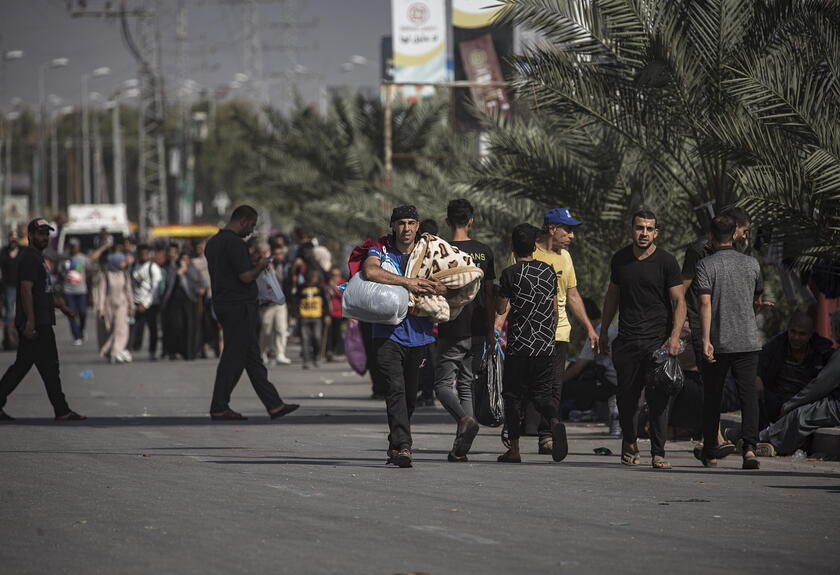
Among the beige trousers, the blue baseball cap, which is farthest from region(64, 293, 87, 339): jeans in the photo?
the blue baseball cap

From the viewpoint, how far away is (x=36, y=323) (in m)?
14.3

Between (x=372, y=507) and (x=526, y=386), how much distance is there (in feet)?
8.94

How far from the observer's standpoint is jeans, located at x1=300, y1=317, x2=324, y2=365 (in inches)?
923

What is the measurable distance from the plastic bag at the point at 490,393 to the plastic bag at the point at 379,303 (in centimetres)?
99

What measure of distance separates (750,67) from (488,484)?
18.0 ft

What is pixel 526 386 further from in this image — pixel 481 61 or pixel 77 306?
pixel 77 306

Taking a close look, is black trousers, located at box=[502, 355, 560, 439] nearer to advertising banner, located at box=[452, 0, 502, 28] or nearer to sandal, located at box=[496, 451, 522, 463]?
sandal, located at box=[496, 451, 522, 463]

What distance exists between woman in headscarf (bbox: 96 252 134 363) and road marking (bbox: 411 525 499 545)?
696 inches

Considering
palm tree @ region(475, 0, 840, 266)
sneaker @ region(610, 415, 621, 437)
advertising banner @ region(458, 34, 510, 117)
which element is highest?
advertising banner @ region(458, 34, 510, 117)

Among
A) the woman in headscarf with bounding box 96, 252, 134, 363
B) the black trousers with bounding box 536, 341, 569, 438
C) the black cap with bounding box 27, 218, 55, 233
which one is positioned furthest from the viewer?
the woman in headscarf with bounding box 96, 252, 134, 363

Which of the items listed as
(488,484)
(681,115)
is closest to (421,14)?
(681,115)

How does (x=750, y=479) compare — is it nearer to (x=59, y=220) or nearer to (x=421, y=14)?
(x=421, y=14)

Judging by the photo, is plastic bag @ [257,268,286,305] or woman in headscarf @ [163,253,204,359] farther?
woman in headscarf @ [163,253,204,359]

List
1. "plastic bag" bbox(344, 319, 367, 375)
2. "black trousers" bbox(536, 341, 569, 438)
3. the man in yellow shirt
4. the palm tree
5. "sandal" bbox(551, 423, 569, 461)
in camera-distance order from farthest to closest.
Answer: "plastic bag" bbox(344, 319, 367, 375) < the palm tree < the man in yellow shirt < "black trousers" bbox(536, 341, 569, 438) < "sandal" bbox(551, 423, 569, 461)
